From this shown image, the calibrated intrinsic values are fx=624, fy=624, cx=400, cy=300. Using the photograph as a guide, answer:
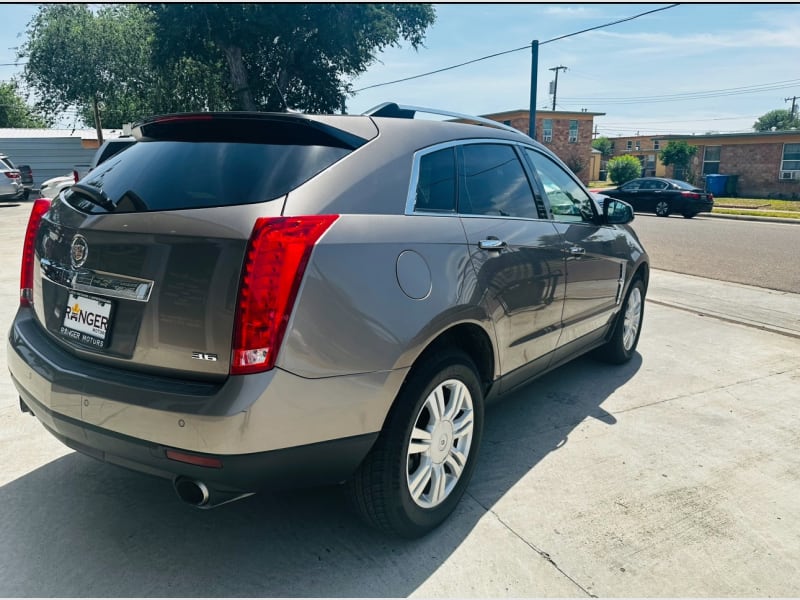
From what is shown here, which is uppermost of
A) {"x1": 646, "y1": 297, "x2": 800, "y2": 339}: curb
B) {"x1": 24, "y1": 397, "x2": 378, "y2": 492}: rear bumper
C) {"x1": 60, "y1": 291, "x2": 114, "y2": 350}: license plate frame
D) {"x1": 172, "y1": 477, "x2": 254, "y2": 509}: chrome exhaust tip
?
{"x1": 60, "y1": 291, "x2": 114, "y2": 350}: license plate frame

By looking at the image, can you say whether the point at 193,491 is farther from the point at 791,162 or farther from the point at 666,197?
the point at 791,162

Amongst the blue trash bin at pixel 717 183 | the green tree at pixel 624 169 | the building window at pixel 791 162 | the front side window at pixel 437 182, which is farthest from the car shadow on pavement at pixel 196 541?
the green tree at pixel 624 169

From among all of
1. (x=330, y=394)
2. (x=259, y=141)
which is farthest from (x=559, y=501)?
(x=259, y=141)

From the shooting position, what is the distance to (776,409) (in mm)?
4180

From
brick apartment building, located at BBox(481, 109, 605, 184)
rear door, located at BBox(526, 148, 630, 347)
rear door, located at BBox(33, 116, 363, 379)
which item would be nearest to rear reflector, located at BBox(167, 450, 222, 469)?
rear door, located at BBox(33, 116, 363, 379)

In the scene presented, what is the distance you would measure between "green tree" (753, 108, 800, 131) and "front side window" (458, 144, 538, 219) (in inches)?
4247

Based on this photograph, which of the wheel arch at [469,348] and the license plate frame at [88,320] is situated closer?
the license plate frame at [88,320]

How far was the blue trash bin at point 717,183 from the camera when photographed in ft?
116

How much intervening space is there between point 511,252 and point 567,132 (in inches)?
2187

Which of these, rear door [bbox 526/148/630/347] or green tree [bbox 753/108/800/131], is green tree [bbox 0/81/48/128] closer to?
rear door [bbox 526/148/630/347]

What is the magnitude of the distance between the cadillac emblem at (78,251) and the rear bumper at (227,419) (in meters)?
0.37

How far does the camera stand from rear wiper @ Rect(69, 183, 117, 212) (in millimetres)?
2385

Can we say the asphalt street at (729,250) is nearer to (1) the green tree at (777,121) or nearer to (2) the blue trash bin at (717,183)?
(2) the blue trash bin at (717,183)

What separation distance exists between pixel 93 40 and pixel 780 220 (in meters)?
30.6
